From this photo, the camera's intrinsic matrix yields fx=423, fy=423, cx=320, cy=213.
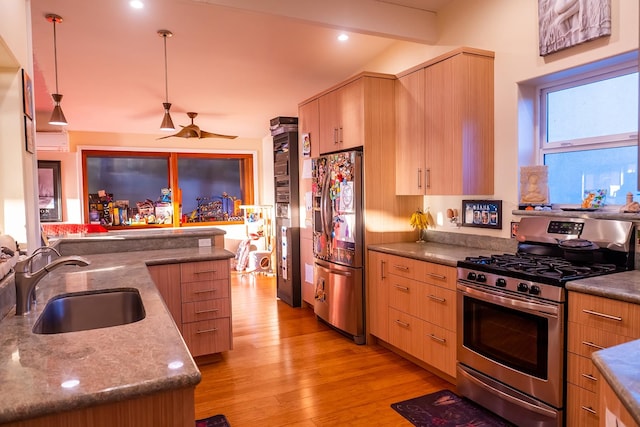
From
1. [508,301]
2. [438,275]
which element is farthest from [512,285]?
[438,275]

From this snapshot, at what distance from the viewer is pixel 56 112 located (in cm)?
407

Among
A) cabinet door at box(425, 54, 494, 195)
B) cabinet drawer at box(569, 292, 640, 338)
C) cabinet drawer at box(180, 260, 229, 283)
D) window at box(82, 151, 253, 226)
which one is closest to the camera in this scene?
cabinet drawer at box(569, 292, 640, 338)

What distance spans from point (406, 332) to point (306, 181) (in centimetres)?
207

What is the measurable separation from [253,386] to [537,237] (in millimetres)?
2128

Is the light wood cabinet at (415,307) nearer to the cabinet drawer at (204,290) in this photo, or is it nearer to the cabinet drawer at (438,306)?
the cabinet drawer at (438,306)

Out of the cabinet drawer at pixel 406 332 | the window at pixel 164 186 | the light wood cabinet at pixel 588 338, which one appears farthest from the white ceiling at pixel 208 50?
the light wood cabinet at pixel 588 338

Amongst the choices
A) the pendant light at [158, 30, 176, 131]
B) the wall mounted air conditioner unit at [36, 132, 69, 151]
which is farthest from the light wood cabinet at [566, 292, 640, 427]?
the wall mounted air conditioner unit at [36, 132, 69, 151]

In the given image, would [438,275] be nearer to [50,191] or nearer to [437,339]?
[437,339]

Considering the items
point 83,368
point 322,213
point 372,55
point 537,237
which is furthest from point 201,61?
point 83,368

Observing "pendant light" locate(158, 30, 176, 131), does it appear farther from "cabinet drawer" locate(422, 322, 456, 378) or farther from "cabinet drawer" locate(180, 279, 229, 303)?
"cabinet drawer" locate(422, 322, 456, 378)

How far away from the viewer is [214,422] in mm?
2430

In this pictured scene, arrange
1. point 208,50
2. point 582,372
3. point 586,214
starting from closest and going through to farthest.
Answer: point 582,372
point 586,214
point 208,50

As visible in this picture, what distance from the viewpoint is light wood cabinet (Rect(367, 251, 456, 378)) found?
279 centimetres

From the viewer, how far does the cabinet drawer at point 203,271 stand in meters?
3.15
